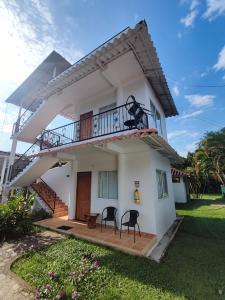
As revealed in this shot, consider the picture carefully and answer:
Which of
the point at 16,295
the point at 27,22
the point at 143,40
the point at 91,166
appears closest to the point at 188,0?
the point at 143,40

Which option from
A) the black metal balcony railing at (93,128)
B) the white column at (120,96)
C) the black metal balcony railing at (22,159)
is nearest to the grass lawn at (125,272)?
the black metal balcony railing at (93,128)

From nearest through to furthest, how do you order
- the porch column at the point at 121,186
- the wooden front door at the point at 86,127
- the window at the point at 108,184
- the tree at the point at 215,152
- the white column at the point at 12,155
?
the porch column at the point at 121,186 < the window at the point at 108,184 < the wooden front door at the point at 86,127 < the white column at the point at 12,155 < the tree at the point at 215,152

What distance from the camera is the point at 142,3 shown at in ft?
21.9

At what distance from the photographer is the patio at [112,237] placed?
220 inches

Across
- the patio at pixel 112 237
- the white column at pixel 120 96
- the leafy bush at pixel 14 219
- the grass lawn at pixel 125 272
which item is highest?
the white column at pixel 120 96

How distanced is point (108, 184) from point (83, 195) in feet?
6.63

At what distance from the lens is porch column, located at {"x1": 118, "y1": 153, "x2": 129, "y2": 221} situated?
768 cm

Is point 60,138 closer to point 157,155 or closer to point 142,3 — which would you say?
point 157,155

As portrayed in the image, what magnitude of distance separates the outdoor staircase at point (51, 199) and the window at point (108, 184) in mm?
3817

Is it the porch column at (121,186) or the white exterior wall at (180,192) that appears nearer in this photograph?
the porch column at (121,186)

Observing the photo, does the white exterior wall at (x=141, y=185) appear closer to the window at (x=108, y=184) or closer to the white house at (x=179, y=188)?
the window at (x=108, y=184)

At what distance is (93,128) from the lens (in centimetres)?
998

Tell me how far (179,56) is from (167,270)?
10.3 meters

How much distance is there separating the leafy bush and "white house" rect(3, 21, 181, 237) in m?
2.68
